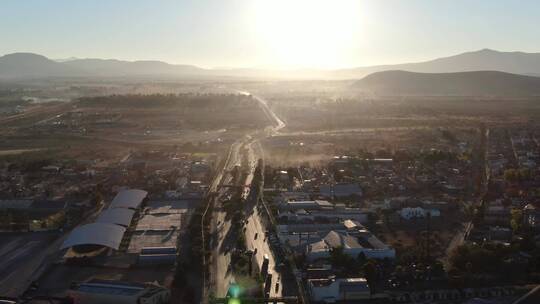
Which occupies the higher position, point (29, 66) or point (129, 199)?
point (29, 66)

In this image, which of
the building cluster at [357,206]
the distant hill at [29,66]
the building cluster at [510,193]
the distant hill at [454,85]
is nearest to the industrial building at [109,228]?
the building cluster at [357,206]

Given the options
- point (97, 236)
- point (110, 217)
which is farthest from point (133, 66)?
point (97, 236)

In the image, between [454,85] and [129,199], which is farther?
[454,85]

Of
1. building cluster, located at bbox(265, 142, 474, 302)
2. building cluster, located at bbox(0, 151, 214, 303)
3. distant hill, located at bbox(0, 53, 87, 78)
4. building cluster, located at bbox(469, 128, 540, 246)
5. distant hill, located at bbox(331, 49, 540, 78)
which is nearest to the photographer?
building cluster, located at bbox(0, 151, 214, 303)

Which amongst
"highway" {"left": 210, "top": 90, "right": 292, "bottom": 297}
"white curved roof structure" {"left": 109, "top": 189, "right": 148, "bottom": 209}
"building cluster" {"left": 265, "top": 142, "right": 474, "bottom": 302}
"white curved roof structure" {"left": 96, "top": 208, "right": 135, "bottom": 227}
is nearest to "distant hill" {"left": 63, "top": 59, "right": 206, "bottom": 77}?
"highway" {"left": 210, "top": 90, "right": 292, "bottom": 297}

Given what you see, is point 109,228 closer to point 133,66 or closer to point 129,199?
point 129,199

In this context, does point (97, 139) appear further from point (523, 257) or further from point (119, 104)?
point (523, 257)

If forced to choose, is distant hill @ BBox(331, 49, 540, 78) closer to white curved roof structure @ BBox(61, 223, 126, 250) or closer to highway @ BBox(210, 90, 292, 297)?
highway @ BBox(210, 90, 292, 297)
